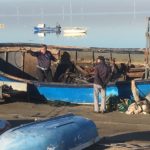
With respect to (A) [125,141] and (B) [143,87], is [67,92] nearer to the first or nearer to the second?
(B) [143,87]

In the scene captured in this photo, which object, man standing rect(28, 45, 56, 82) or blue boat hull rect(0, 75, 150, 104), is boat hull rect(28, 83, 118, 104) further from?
man standing rect(28, 45, 56, 82)

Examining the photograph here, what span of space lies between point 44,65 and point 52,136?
8.93 meters

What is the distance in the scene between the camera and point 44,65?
758 inches

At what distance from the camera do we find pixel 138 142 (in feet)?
42.1

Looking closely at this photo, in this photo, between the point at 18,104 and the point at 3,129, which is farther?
the point at 18,104

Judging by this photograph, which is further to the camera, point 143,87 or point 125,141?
point 143,87

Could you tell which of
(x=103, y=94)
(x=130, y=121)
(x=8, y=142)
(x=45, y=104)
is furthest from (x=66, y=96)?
(x=8, y=142)

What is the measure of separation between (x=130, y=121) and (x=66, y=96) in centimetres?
334

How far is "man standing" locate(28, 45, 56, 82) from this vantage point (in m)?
19.2

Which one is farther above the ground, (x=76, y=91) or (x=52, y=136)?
(x=76, y=91)

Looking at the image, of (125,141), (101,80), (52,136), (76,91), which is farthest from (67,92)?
(52,136)

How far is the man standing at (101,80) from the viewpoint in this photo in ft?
A: 54.4

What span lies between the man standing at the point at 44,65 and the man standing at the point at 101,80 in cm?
283

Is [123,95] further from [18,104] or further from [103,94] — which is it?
[18,104]
